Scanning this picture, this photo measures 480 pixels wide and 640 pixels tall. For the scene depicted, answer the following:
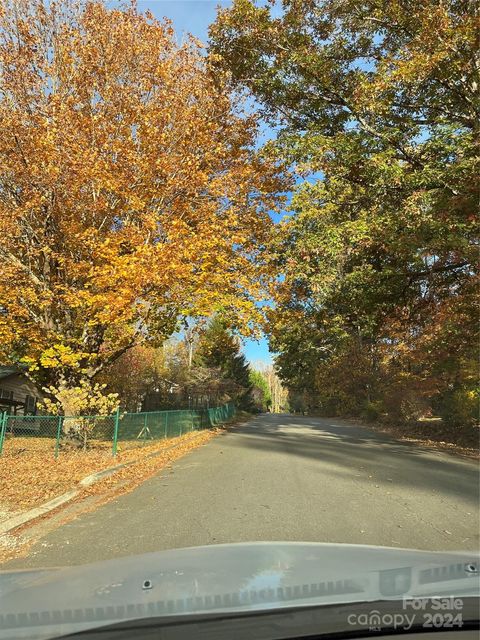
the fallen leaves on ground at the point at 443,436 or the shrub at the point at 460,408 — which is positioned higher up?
the shrub at the point at 460,408

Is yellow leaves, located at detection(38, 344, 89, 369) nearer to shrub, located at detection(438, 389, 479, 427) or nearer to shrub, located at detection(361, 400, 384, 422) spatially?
shrub, located at detection(438, 389, 479, 427)

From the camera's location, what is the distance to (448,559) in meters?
3.29

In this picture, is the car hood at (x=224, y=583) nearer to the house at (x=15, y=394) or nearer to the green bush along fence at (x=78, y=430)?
the green bush along fence at (x=78, y=430)

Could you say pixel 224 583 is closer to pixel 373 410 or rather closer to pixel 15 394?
pixel 15 394

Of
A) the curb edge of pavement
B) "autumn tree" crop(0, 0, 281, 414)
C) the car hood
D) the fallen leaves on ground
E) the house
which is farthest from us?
the house

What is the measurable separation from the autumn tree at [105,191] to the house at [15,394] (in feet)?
34.6

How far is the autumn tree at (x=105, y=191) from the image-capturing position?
1319cm

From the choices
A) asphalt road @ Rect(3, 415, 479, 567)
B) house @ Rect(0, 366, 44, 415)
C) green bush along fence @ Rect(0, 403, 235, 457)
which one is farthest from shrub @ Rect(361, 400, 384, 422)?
house @ Rect(0, 366, 44, 415)

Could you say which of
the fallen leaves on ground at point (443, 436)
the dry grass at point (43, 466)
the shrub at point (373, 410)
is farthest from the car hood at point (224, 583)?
the shrub at point (373, 410)

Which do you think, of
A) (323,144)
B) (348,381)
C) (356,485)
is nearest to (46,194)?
(323,144)

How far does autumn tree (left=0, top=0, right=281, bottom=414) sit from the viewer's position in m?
13.2

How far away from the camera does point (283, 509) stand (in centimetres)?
789

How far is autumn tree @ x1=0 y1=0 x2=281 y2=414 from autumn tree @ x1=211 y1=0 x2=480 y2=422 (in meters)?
1.97

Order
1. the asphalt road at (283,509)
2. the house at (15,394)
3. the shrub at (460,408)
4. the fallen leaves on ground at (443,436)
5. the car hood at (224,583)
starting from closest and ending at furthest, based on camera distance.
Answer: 1. the car hood at (224,583)
2. the asphalt road at (283,509)
3. the fallen leaves on ground at (443,436)
4. the shrub at (460,408)
5. the house at (15,394)
